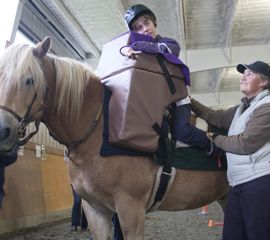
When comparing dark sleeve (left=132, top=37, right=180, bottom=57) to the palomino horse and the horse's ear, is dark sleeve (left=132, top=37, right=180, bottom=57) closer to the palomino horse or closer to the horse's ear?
the palomino horse

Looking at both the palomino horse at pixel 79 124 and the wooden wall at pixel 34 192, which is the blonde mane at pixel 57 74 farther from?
the wooden wall at pixel 34 192

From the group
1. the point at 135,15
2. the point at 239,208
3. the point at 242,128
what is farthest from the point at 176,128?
the point at 135,15

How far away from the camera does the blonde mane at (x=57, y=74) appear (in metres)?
1.97

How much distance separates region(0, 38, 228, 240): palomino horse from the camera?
1.99 metres

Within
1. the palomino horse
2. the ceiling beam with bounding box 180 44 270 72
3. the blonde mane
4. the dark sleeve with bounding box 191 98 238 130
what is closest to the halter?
the palomino horse

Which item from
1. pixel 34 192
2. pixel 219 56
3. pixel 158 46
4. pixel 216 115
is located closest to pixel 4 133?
pixel 158 46

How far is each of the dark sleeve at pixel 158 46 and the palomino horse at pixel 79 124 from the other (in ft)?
1.11

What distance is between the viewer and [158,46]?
98.6 inches

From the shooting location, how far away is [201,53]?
1202 cm

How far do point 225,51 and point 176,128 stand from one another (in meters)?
10.1

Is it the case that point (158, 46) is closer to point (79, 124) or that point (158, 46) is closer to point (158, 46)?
point (158, 46)

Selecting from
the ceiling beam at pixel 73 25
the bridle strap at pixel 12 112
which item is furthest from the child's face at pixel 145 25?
the ceiling beam at pixel 73 25

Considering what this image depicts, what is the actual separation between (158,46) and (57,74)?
0.69 m

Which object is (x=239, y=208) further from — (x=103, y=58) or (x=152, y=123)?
(x=103, y=58)
